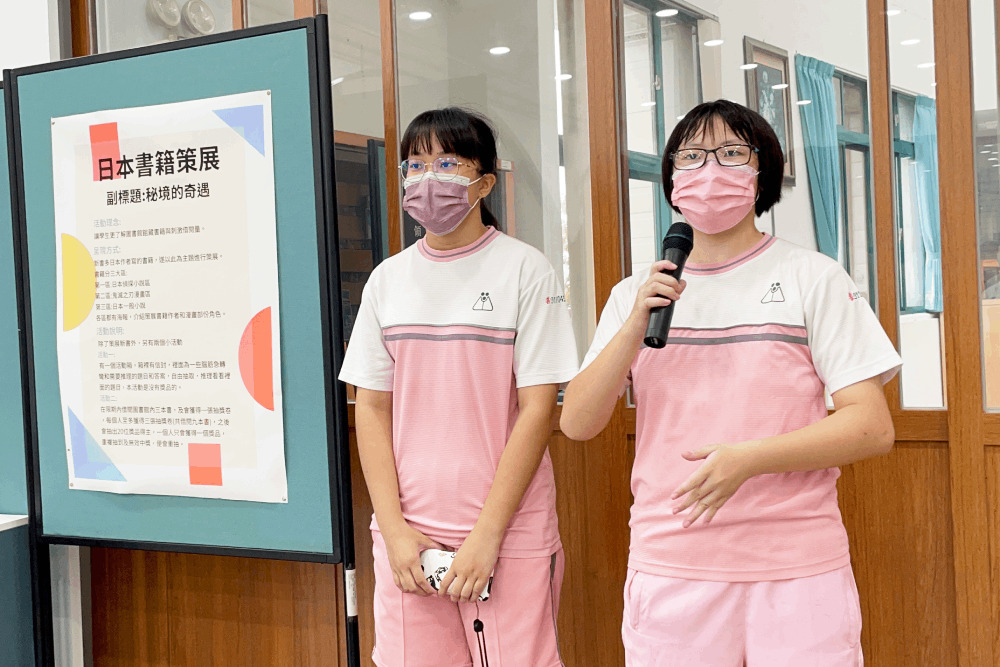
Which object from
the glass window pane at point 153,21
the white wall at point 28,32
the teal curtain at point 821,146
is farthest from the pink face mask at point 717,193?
the white wall at point 28,32

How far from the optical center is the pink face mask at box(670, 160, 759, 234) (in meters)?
1.55

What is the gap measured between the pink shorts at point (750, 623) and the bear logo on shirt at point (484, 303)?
0.62 m

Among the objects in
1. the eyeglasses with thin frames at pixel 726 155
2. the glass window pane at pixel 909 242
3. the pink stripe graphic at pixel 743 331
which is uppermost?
the eyeglasses with thin frames at pixel 726 155

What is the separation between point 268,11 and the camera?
2760 millimetres

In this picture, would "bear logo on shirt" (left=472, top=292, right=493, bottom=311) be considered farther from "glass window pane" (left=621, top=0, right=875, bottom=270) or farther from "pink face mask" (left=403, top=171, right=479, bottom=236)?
"glass window pane" (left=621, top=0, right=875, bottom=270)

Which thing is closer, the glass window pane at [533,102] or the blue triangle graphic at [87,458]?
the glass window pane at [533,102]

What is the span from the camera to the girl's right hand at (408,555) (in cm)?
179

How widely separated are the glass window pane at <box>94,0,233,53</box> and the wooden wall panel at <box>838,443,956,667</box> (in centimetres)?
225

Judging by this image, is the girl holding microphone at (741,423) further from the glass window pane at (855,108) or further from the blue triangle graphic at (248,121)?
the blue triangle graphic at (248,121)

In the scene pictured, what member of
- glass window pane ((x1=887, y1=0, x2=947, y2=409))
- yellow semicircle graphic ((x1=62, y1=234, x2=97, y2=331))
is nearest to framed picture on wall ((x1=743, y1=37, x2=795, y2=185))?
glass window pane ((x1=887, y1=0, x2=947, y2=409))

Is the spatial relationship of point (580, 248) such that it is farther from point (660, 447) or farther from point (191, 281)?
point (191, 281)

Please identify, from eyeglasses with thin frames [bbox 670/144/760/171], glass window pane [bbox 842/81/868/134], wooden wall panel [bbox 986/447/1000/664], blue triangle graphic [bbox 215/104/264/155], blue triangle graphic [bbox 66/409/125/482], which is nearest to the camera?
eyeglasses with thin frames [bbox 670/144/760/171]

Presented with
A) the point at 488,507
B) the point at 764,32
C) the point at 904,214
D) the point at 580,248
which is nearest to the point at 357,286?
the point at 580,248

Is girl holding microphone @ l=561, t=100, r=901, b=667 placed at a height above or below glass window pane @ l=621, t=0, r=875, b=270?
below
